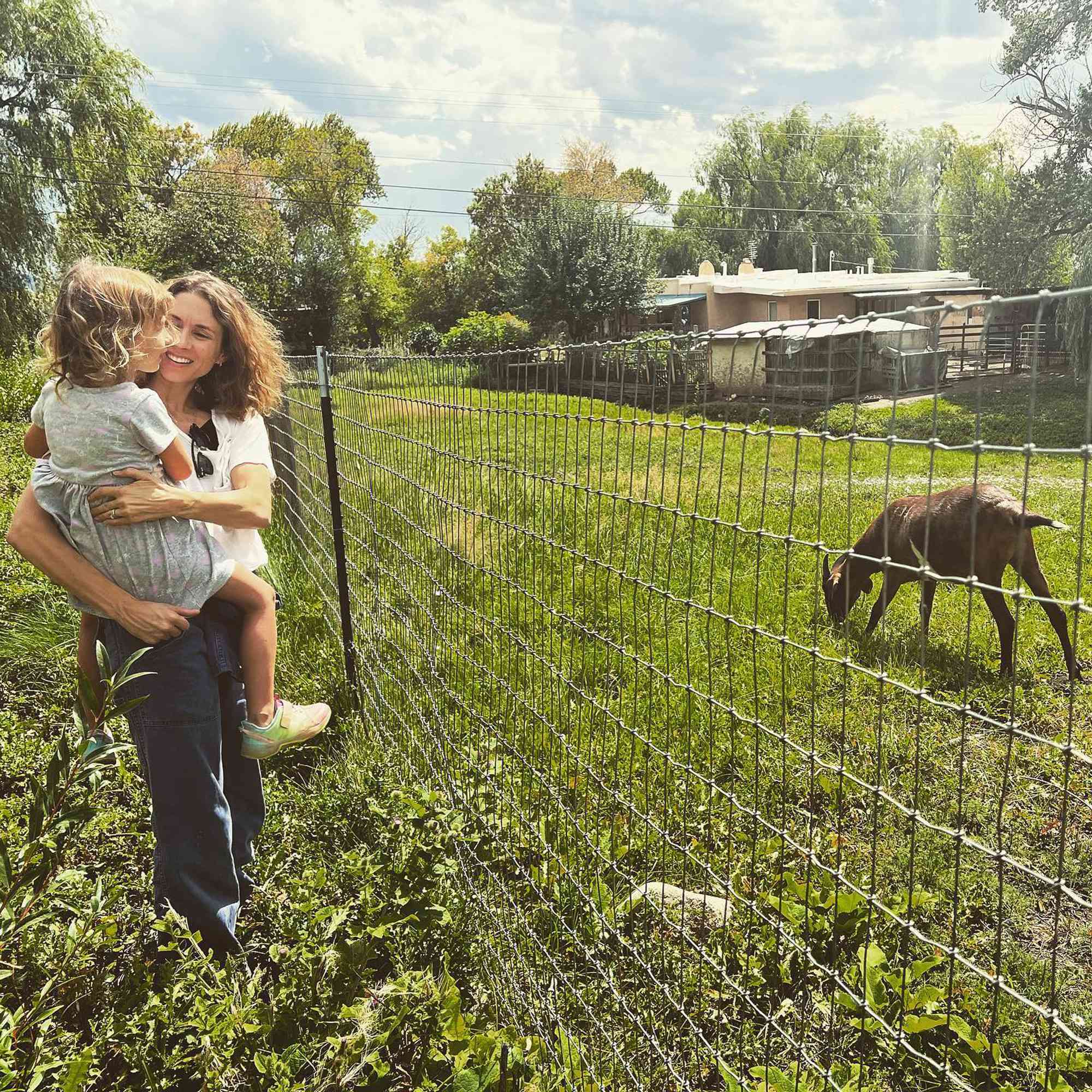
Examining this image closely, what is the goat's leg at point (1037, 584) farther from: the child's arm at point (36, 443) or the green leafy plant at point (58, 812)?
the green leafy plant at point (58, 812)

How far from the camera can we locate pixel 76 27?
752 inches

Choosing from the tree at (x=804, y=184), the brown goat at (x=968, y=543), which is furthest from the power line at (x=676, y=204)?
the brown goat at (x=968, y=543)

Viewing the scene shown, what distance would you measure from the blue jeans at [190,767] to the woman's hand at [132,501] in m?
0.30

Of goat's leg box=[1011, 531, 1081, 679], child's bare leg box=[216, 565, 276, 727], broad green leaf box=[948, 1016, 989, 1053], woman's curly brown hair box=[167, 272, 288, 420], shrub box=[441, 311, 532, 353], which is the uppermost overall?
shrub box=[441, 311, 532, 353]

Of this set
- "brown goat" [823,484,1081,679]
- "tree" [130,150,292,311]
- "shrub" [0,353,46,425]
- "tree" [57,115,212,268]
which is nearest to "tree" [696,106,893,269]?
"tree" [130,150,292,311]

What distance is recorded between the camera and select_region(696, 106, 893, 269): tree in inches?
2292

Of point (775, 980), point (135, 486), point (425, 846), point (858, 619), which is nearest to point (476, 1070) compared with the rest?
point (425, 846)

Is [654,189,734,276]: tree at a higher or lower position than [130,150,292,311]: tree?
higher

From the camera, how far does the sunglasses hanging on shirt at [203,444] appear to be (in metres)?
2.64

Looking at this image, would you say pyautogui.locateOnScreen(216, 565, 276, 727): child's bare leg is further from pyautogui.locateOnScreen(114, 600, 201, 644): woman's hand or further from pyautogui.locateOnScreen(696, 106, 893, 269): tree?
pyautogui.locateOnScreen(696, 106, 893, 269): tree

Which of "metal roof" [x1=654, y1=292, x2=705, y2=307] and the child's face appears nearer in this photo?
the child's face

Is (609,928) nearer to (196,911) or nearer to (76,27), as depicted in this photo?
(196,911)

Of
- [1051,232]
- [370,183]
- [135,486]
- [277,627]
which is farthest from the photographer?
[370,183]

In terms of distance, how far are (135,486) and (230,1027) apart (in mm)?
1241
